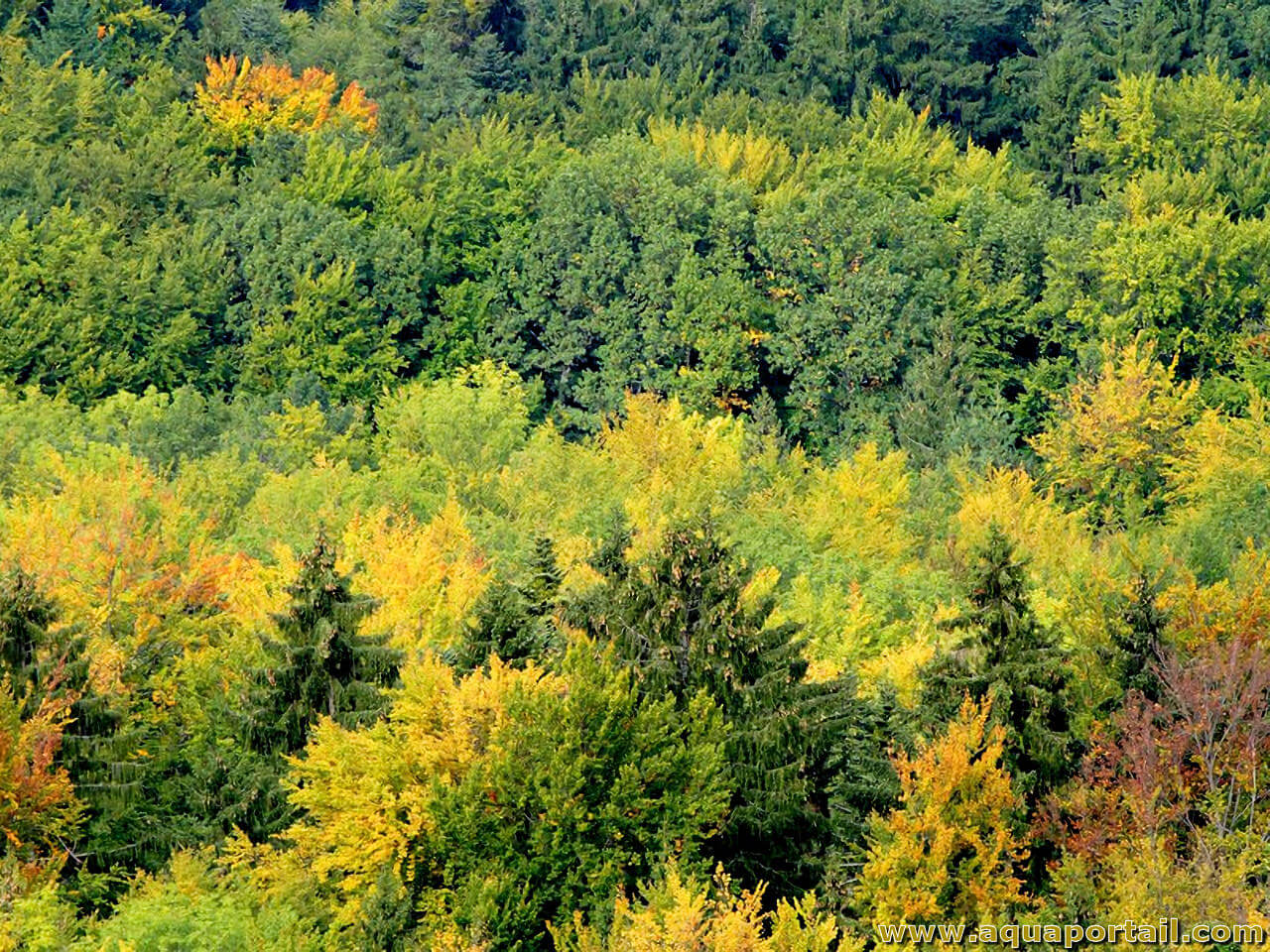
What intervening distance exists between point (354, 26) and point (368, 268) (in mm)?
18517

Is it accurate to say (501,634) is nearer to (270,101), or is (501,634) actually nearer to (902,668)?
(902,668)

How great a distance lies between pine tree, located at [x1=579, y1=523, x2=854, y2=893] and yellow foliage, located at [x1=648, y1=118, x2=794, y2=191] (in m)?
48.8

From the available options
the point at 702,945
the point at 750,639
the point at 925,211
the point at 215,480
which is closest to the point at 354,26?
the point at 925,211

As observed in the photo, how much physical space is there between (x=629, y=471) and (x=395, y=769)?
35.4 metres

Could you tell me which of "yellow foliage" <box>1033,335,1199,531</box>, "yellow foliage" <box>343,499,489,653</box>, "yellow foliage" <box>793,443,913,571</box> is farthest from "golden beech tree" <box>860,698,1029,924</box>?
"yellow foliage" <box>1033,335,1199,531</box>

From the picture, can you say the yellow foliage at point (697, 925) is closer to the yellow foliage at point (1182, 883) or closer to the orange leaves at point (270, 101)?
the yellow foliage at point (1182, 883)

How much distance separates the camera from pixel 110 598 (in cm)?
6888

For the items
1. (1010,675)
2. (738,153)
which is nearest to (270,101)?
(738,153)

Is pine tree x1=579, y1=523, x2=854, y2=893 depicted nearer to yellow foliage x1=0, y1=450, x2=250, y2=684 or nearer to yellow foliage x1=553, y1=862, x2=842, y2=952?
yellow foliage x1=553, y1=862, x2=842, y2=952

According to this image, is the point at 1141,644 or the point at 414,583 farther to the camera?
the point at 414,583

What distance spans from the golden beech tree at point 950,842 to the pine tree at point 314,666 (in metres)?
11.4

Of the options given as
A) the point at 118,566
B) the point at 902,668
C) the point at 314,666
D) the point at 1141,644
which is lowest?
the point at 118,566

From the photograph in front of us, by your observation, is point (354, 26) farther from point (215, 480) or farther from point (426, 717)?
point (426, 717)

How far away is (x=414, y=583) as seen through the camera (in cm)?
7038
